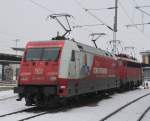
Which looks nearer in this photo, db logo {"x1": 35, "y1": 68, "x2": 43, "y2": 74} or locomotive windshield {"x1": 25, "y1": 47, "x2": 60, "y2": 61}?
db logo {"x1": 35, "y1": 68, "x2": 43, "y2": 74}

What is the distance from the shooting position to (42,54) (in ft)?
61.9

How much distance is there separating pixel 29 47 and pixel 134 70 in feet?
70.4

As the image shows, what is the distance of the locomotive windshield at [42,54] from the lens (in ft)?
61.0

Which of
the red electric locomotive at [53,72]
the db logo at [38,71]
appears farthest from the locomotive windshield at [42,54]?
the db logo at [38,71]

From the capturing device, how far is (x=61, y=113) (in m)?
17.0

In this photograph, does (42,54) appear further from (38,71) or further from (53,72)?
(53,72)

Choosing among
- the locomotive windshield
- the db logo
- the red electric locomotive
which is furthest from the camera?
the locomotive windshield

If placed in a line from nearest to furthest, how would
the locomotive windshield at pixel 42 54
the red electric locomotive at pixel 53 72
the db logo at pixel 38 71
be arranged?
the red electric locomotive at pixel 53 72
the db logo at pixel 38 71
the locomotive windshield at pixel 42 54

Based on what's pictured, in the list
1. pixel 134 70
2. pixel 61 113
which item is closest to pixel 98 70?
pixel 61 113

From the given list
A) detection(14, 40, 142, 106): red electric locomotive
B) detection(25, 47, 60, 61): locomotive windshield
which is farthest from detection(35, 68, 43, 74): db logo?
detection(25, 47, 60, 61): locomotive windshield

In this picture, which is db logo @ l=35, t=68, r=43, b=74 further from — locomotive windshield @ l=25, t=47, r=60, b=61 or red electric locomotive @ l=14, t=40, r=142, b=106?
locomotive windshield @ l=25, t=47, r=60, b=61

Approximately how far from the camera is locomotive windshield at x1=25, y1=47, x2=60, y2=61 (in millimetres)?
18594

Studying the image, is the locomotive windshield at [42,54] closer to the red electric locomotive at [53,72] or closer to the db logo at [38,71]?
the red electric locomotive at [53,72]

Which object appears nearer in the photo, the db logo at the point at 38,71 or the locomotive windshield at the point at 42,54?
the db logo at the point at 38,71
